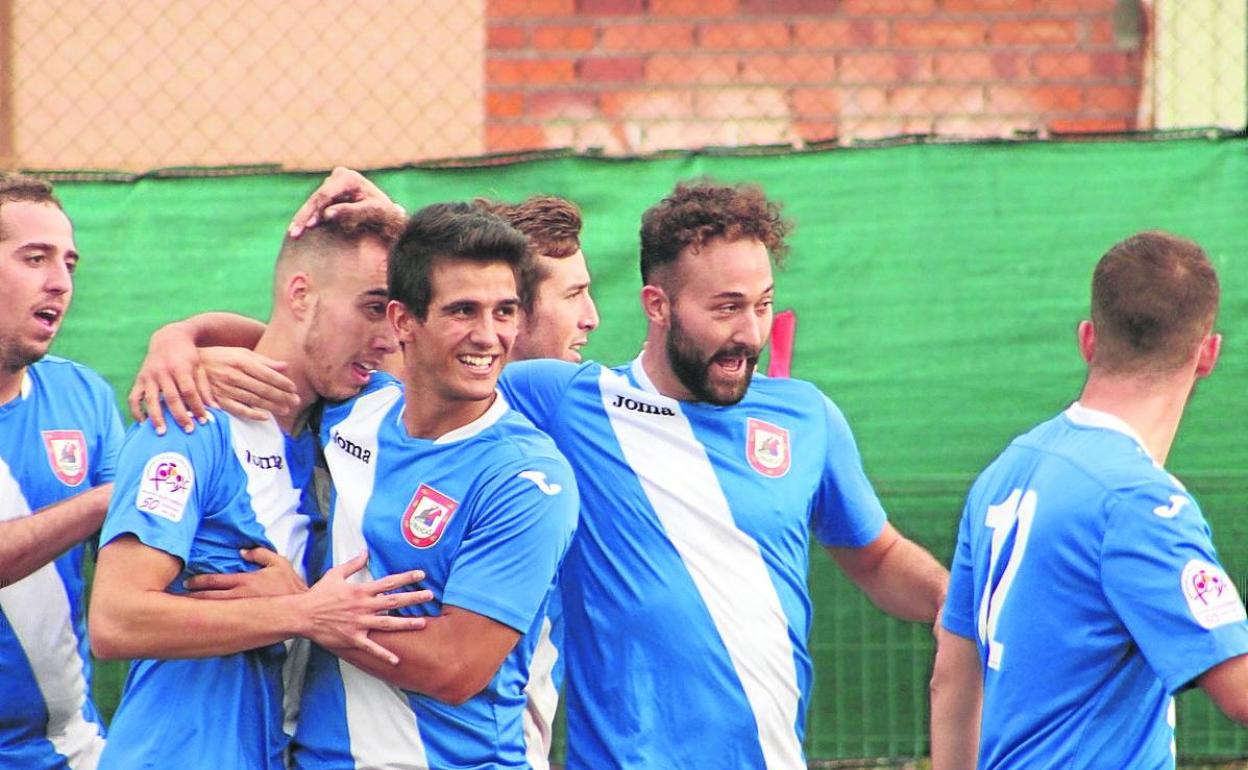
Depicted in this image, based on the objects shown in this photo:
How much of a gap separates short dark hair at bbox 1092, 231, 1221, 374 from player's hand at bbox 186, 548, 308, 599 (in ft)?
5.87

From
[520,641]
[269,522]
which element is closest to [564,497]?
[520,641]

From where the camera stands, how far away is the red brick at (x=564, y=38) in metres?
8.34

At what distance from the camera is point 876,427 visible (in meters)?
6.89

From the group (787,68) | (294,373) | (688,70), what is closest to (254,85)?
(688,70)

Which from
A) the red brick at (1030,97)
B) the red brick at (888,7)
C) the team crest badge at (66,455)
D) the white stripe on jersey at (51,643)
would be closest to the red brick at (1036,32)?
the red brick at (1030,97)

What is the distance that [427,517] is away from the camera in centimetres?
382

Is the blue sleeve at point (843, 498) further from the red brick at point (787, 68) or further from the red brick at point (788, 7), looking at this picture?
the red brick at point (788, 7)

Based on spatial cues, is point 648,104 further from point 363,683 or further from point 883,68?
point 363,683

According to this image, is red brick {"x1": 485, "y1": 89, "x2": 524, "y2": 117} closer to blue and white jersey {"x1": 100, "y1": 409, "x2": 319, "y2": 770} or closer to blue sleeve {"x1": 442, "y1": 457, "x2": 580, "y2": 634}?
blue and white jersey {"x1": 100, "y1": 409, "x2": 319, "y2": 770}

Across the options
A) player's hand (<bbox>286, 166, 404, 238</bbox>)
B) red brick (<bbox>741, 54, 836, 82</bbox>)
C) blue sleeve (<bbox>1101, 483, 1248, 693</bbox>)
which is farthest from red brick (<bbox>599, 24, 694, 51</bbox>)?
blue sleeve (<bbox>1101, 483, 1248, 693</bbox>)

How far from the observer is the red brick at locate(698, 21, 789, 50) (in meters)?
A: 8.44

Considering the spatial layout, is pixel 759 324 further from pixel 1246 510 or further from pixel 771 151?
Result: pixel 1246 510

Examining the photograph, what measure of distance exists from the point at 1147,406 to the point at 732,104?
492 centimetres

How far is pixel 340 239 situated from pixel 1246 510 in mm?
4016
